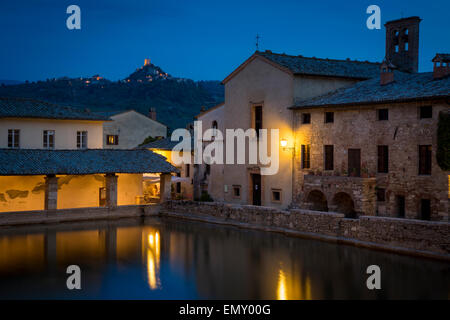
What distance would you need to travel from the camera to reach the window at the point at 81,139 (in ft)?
120

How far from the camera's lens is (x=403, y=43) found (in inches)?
1346

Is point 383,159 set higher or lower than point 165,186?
→ higher

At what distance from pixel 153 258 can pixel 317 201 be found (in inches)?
432

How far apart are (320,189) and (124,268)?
11724 mm

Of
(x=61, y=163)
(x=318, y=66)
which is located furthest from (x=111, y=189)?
(x=318, y=66)

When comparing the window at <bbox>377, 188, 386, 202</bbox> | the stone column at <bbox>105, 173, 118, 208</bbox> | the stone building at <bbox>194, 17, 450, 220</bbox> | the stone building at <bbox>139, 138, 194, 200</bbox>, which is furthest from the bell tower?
the stone column at <bbox>105, 173, 118, 208</bbox>

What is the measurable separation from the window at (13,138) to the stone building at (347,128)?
1336 cm

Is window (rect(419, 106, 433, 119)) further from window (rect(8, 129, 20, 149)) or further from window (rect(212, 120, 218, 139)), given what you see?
window (rect(8, 129, 20, 149))

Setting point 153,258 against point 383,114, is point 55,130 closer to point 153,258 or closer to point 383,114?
point 153,258

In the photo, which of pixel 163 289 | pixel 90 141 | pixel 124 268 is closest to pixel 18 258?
pixel 124 268

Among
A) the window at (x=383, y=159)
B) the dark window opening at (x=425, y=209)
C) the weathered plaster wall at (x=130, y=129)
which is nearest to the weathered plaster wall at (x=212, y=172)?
the window at (x=383, y=159)

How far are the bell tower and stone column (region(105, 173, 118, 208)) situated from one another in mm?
19617
